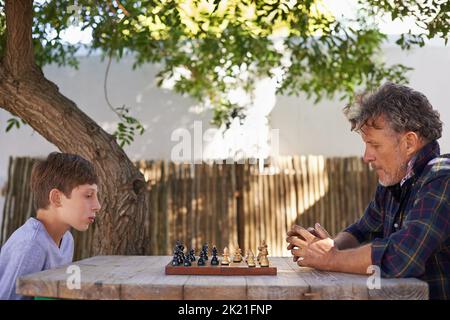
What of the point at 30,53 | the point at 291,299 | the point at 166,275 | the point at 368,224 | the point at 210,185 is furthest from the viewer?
the point at 210,185

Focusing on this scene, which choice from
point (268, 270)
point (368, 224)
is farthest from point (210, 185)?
point (268, 270)

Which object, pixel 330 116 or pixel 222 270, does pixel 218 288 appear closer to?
pixel 222 270

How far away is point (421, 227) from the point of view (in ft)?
7.50

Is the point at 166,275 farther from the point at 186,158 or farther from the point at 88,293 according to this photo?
the point at 186,158

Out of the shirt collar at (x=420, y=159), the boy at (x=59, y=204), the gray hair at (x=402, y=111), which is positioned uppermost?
the gray hair at (x=402, y=111)

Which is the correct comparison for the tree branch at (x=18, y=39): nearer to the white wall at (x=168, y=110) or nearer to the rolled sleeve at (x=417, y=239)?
the rolled sleeve at (x=417, y=239)

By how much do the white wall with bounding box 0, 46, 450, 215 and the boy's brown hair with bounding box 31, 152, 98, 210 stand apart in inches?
217

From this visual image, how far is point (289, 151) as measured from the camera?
8594mm

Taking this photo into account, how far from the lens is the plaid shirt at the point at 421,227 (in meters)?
2.24

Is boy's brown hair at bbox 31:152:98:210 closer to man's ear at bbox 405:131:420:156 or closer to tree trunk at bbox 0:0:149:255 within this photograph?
tree trunk at bbox 0:0:149:255

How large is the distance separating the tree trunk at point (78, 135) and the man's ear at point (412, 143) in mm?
2001

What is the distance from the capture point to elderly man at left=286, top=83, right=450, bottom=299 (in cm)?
228

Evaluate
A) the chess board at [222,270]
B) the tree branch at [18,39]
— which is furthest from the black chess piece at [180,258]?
the tree branch at [18,39]
